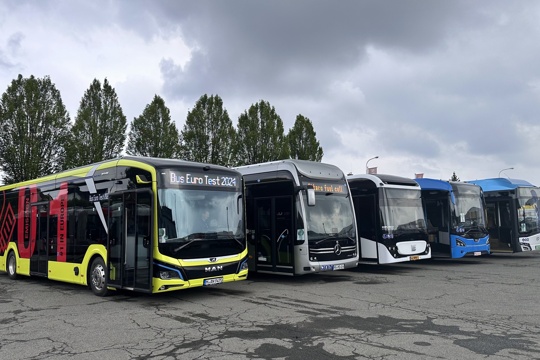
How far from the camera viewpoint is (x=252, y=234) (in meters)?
13.8

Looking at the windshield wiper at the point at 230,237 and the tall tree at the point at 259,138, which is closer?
the windshield wiper at the point at 230,237

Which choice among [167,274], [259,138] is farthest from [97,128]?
[167,274]

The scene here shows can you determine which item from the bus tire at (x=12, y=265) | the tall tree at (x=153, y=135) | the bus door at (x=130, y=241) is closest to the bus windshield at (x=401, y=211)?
the bus door at (x=130, y=241)

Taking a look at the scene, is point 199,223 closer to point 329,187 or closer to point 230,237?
point 230,237

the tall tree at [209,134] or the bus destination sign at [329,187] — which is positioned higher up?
the tall tree at [209,134]

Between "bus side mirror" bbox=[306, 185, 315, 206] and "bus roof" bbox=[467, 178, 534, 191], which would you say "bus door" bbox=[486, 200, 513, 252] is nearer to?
"bus roof" bbox=[467, 178, 534, 191]

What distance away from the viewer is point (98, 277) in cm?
1074

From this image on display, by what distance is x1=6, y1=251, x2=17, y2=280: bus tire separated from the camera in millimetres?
14750

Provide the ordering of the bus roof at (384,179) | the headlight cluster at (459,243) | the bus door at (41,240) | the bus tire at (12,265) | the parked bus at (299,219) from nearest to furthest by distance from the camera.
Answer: the parked bus at (299,219), the bus door at (41,240), the bus tire at (12,265), the bus roof at (384,179), the headlight cluster at (459,243)

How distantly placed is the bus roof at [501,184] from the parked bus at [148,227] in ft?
45.2

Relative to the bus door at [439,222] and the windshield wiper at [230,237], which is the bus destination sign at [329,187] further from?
the bus door at [439,222]

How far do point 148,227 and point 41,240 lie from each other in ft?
18.0

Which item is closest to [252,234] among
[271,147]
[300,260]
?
[300,260]

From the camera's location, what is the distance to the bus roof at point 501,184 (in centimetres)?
1969
